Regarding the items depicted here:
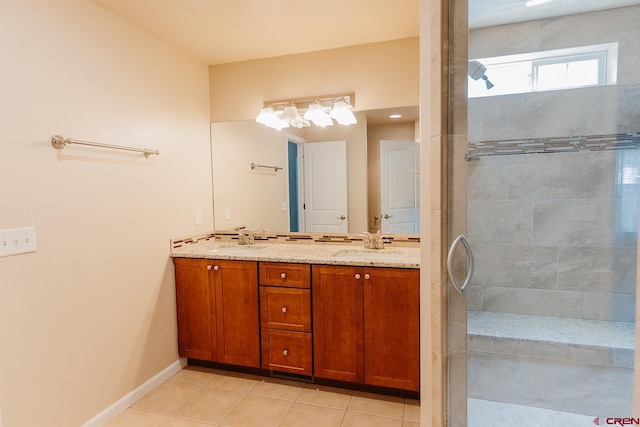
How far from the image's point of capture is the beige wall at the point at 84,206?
5.39 feet

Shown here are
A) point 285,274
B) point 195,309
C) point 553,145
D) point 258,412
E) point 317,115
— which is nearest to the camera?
point 553,145

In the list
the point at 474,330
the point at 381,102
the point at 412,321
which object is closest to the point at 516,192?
the point at 474,330

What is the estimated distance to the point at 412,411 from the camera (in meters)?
2.16

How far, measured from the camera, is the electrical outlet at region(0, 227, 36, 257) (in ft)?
5.19

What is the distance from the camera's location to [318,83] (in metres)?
2.80

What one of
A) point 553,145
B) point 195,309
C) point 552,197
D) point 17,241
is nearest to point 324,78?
point 553,145

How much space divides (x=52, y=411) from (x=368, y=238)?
208 centimetres

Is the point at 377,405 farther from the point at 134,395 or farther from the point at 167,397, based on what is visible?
the point at 134,395

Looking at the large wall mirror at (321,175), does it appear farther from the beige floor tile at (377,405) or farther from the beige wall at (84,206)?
the beige floor tile at (377,405)

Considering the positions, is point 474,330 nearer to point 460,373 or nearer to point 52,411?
point 460,373

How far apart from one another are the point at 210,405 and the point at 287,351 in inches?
22.4

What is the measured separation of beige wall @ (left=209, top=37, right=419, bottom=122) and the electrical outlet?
5.64 feet

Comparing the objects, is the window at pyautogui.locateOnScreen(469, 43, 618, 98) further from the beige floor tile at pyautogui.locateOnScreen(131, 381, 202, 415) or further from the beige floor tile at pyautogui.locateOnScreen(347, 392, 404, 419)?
the beige floor tile at pyautogui.locateOnScreen(131, 381, 202, 415)

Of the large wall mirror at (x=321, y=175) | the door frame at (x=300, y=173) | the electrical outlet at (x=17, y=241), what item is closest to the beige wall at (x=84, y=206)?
the electrical outlet at (x=17, y=241)
